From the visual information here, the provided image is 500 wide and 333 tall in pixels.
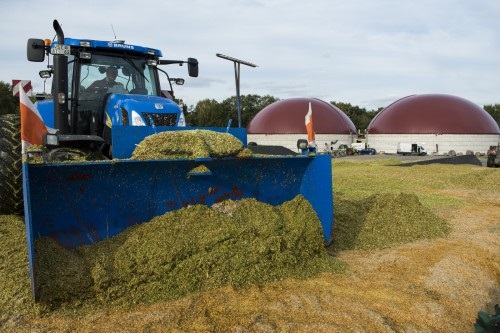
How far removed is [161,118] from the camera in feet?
18.6

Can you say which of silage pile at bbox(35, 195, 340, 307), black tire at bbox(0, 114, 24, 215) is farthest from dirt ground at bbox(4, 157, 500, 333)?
black tire at bbox(0, 114, 24, 215)

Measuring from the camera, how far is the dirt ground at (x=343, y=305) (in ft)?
10.9

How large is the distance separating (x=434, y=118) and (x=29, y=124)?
1855 inches

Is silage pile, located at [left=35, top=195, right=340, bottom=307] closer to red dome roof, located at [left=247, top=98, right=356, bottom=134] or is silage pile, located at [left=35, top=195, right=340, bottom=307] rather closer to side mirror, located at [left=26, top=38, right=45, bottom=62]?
side mirror, located at [left=26, top=38, right=45, bottom=62]

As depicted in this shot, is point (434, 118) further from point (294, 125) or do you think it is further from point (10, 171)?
point (10, 171)

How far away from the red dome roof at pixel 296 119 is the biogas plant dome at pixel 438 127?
3.68 meters

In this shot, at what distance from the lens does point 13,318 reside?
11.3ft

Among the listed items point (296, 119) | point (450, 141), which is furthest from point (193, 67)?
point (450, 141)

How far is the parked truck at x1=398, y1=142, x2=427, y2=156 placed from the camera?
149ft

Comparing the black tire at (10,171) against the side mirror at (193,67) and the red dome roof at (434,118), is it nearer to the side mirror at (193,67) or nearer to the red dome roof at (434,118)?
the side mirror at (193,67)

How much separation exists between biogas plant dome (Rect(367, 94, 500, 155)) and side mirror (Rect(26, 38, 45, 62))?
44.6 metres

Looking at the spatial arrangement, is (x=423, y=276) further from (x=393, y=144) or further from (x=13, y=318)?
(x=393, y=144)

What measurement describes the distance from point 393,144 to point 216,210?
4528 centimetres

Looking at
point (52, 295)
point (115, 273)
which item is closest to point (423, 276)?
point (115, 273)
